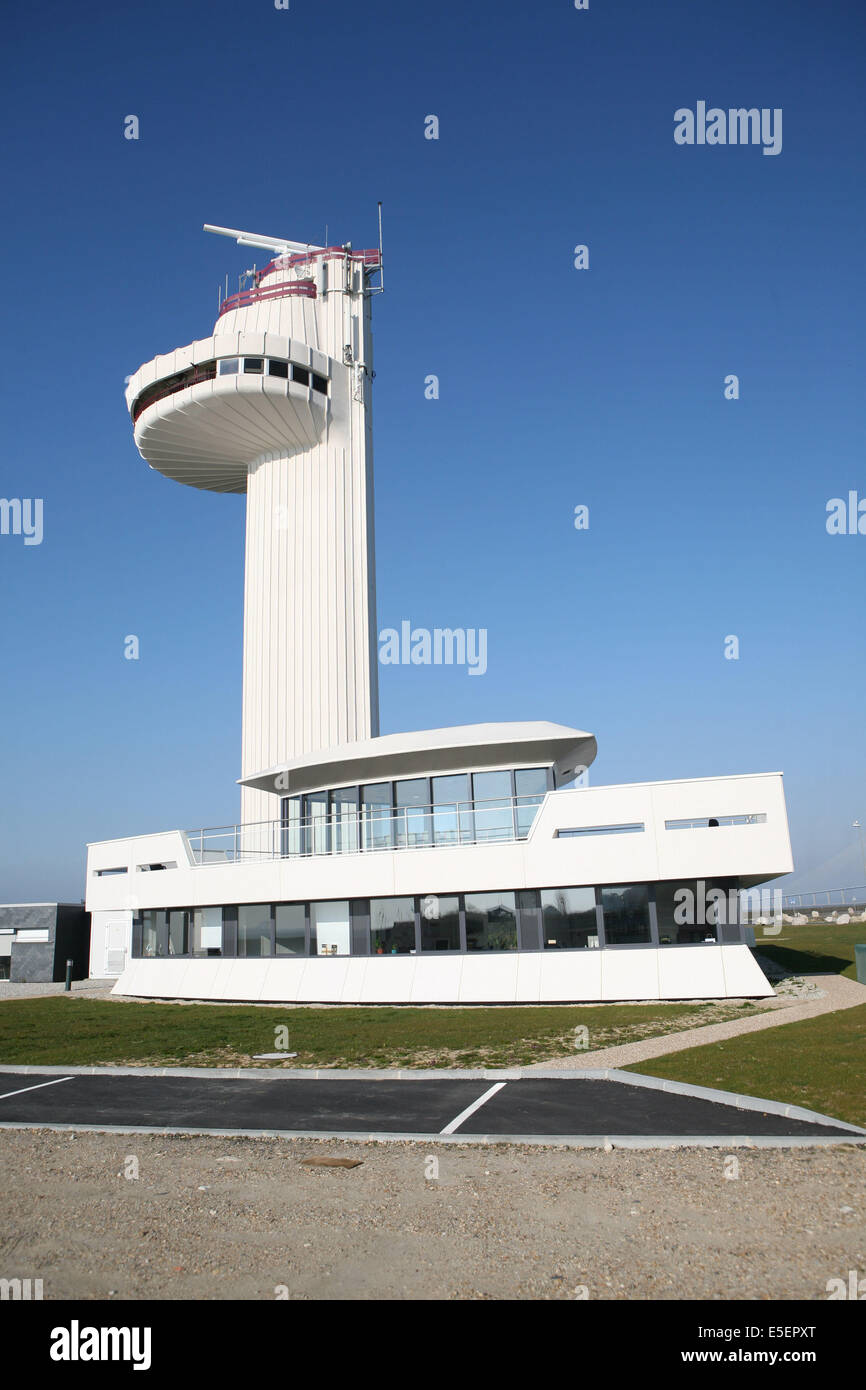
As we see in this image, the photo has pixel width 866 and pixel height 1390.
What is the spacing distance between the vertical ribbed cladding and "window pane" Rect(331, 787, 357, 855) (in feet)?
32.8

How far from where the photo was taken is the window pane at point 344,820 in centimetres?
2775

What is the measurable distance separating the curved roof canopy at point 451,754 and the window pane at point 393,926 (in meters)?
4.08

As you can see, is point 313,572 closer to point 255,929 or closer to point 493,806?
point 255,929

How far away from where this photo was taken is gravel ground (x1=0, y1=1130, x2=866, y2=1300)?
6.07 m

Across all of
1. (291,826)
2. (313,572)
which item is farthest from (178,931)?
(313,572)

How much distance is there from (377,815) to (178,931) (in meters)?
8.71

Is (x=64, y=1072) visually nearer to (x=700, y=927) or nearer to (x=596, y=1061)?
(x=596, y=1061)

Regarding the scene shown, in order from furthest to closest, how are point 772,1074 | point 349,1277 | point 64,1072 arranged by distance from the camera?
point 64,1072
point 772,1074
point 349,1277

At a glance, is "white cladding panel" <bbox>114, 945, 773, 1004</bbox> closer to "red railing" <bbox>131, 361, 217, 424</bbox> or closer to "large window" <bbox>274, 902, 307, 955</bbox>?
"large window" <bbox>274, 902, 307, 955</bbox>

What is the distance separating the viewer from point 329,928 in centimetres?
2661

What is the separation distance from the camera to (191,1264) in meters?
6.55
